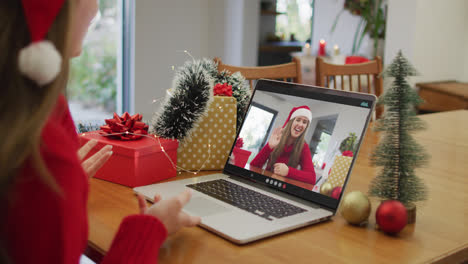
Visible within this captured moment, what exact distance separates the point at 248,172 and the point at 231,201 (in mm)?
140

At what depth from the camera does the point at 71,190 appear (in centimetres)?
54

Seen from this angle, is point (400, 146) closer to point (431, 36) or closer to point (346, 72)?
point (346, 72)

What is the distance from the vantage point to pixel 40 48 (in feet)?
1.66

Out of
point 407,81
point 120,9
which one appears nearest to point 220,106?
point 407,81

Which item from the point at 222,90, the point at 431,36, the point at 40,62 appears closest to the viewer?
the point at 40,62

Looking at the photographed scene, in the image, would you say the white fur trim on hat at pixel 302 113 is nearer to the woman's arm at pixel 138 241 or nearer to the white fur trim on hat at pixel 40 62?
the woman's arm at pixel 138 241

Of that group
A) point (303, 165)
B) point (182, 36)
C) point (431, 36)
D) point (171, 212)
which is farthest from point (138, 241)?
point (182, 36)

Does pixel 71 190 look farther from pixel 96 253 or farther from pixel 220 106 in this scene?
pixel 220 106

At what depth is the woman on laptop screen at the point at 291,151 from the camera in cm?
93

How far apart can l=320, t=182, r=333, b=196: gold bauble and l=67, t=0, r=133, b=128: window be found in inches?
130

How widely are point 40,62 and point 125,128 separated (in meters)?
0.57

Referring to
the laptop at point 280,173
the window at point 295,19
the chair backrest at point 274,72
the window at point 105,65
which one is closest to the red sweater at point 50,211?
the laptop at point 280,173

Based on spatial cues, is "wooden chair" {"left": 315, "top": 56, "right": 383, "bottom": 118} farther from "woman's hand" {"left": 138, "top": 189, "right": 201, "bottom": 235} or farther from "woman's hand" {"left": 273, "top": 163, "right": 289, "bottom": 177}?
"woman's hand" {"left": 138, "top": 189, "right": 201, "bottom": 235}

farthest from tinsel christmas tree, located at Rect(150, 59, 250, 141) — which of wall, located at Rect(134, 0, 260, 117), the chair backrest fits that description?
wall, located at Rect(134, 0, 260, 117)
